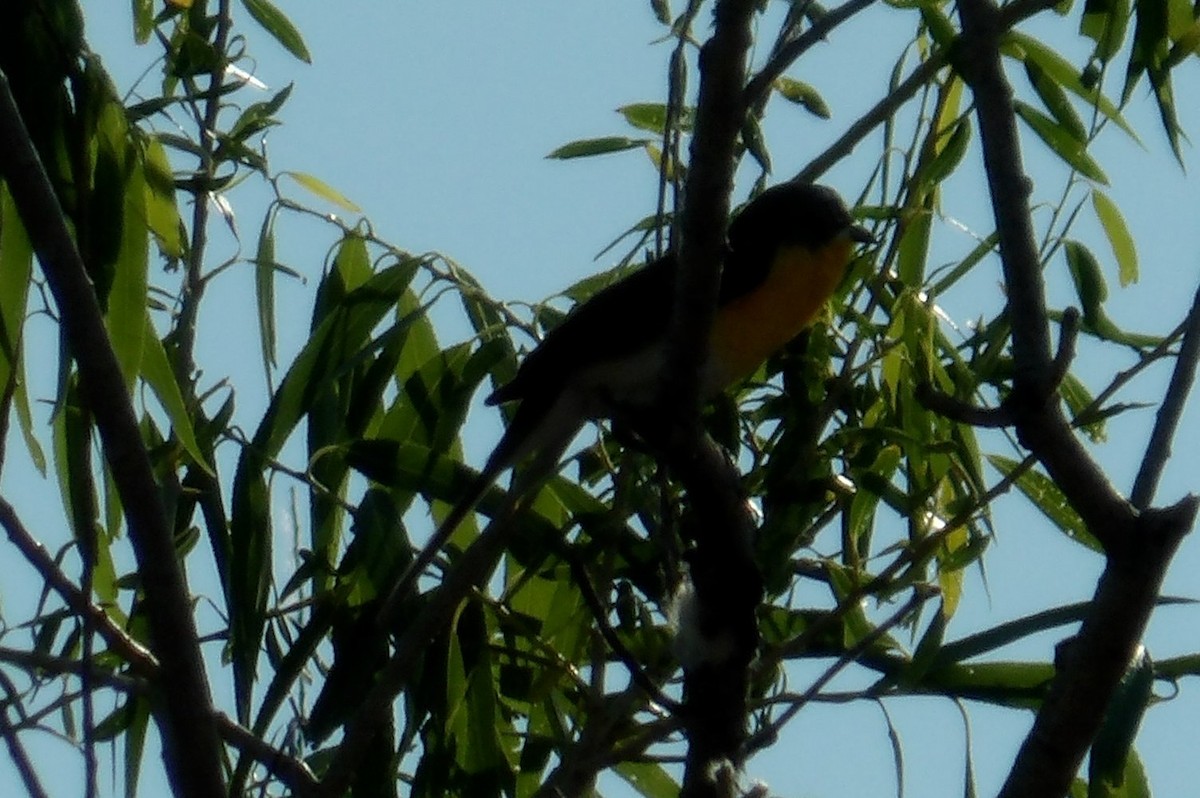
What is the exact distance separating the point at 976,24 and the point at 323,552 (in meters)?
0.99

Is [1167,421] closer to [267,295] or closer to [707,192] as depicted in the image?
[707,192]

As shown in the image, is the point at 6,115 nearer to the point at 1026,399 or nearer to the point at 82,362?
the point at 82,362

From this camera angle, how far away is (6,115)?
1481mm

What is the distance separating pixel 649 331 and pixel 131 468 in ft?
4.02

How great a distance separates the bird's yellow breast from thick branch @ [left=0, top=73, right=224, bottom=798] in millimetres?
1060

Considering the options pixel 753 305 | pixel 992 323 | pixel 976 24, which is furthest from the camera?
pixel 753 305

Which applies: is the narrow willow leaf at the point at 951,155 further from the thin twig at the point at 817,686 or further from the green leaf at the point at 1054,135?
the thin twig at the point at 817,686

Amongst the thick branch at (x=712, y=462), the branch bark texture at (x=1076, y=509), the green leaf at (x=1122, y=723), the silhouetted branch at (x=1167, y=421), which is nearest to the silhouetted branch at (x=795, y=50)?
the thick branch at (x=712, y=462)

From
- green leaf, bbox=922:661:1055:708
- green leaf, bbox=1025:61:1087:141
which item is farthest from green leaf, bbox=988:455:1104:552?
green leaf, bbox=1025:61:1087:141

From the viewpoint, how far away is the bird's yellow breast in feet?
8.39

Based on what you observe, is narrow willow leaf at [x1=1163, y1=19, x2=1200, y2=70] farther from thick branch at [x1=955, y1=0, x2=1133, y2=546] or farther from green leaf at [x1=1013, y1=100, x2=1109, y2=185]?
thick branch at [x1=955, y1=0, x2=1133, y2=546]

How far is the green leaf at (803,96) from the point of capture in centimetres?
236

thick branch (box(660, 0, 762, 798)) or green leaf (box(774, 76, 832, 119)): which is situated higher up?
green leaf (box(774, 76, 832, 119))

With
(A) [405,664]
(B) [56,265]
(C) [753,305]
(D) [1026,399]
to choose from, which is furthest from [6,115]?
(C) [753,305]
